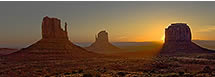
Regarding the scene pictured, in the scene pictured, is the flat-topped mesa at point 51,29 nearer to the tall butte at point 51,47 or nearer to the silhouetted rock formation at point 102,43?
the tall butte at point 51,47

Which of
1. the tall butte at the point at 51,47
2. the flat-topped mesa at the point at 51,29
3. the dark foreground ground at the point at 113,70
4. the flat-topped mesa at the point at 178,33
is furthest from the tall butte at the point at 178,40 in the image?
the dark foreground ground at the point at 113,70

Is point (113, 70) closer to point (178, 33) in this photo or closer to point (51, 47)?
point (51, 47)

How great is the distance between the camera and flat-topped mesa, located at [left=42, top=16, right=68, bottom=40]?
6881 cm

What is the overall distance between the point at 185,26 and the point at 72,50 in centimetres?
6332

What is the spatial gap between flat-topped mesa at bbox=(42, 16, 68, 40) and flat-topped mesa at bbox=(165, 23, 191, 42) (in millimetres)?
55417

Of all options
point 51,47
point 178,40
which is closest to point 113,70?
point 51,47

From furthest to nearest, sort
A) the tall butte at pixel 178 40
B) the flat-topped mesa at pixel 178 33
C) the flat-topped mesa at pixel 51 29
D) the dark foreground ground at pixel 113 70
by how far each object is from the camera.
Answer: the flat-topped mesa at pixel 178 33 < the tall butte at pixel 178 40 < the flat-topped mesa at pixel 51 29 < the dark foreground ground at pixel 113 70

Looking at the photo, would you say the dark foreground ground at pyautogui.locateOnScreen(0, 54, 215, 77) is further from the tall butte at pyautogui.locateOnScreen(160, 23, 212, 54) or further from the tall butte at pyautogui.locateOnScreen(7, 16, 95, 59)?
the tall butte at pyautogui.locateOnScreen(160, 23, 212, 54)

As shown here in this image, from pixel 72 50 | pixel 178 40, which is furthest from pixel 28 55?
pixel 178 40

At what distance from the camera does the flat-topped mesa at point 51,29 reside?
226ft

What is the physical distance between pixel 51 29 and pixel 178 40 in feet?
202

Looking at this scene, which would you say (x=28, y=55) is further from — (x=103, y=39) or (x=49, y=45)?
(x=103, y=39)

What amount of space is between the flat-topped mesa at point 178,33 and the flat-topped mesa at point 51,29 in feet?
182

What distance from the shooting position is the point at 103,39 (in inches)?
6294
